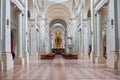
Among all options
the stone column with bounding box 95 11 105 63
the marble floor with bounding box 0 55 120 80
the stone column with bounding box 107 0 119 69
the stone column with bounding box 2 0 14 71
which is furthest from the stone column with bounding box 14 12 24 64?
the stone column with bounding box 107 0 119 69

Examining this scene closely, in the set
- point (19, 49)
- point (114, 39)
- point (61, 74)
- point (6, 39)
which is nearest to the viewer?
point (61, 74)

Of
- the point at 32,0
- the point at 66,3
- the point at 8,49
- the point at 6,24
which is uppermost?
the point at 66,3

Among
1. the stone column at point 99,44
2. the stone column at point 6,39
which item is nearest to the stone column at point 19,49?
the stone column at point 6,39

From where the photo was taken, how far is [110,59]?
14.2 meters

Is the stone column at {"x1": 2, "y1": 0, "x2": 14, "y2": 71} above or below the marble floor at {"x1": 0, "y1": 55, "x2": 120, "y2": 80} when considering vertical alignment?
above

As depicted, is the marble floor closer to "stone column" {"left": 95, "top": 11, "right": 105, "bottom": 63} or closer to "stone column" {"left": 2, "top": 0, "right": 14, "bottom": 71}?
"stone column" {"left": 2, "top": 0, "right": 14, "bottom": 71}

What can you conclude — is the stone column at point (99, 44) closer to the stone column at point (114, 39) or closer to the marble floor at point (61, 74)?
the stone column at point (114, 39)

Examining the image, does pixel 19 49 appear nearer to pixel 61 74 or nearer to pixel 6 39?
pixel 6 39

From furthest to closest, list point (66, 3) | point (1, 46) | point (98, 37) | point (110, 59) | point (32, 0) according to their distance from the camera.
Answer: point (66, 3), point (32, 0), point (98, 37), point (110, 59), point (1, 46)

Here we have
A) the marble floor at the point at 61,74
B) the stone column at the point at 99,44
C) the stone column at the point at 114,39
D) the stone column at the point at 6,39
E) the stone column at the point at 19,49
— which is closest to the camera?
the marble floor at the point at 61,74

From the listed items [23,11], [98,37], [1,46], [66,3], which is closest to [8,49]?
[1,46]

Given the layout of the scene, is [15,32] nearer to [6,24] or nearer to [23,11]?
[23,11]

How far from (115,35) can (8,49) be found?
558cm

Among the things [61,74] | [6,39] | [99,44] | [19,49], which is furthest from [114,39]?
[19,49]
